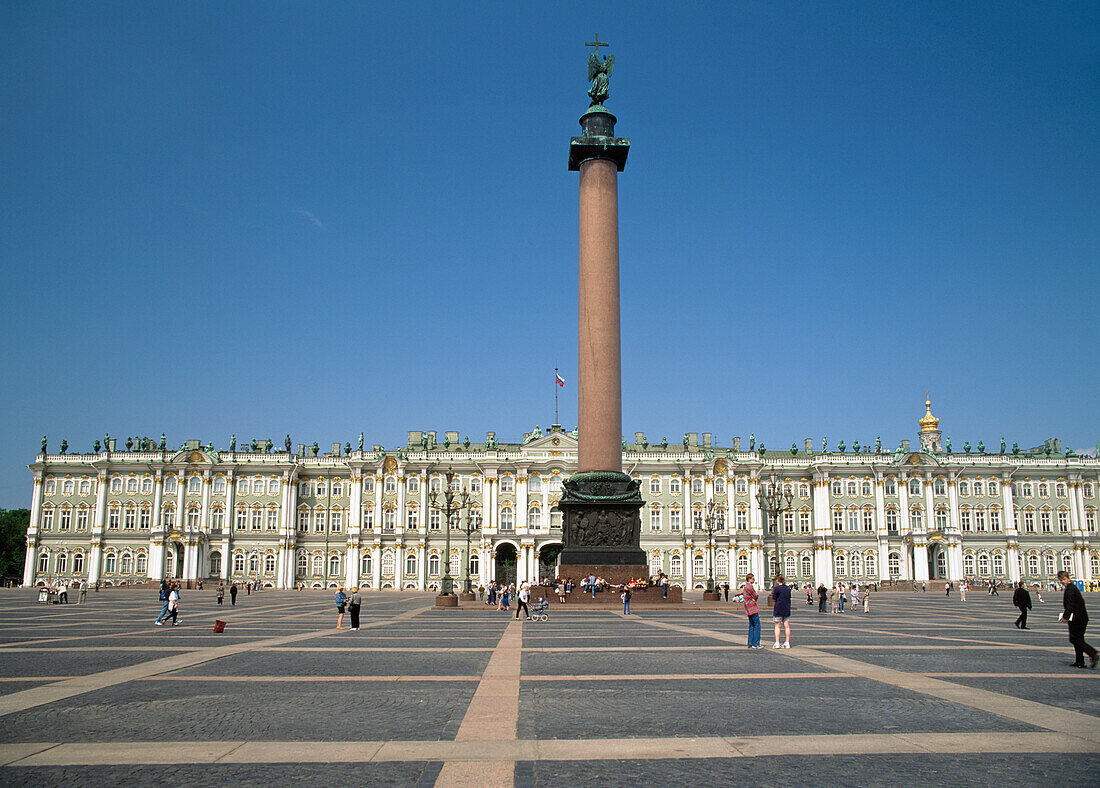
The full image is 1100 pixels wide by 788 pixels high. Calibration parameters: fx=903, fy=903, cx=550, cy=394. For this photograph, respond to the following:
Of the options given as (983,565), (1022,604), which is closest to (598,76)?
(1022,604)

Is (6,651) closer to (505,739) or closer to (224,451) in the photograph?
(505,739)

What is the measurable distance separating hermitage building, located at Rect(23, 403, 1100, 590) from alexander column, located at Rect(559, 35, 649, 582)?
4614cm

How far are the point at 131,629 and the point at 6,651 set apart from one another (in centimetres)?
917

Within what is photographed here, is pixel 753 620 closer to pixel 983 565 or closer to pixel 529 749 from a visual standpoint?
pixel 529 749

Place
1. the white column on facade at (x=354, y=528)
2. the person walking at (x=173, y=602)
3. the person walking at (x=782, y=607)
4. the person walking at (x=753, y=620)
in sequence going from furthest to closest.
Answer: the white column on facade at (x=354, y=528) < the person walking at (x=173, y=602) < the person walking at (x=753, y=620) < the person walking at (x=782, y=607)

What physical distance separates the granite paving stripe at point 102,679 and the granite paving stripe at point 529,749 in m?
3.19

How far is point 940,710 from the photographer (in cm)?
1093

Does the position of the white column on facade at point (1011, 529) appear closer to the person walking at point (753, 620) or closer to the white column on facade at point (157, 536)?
the person walking at point (753, 620)

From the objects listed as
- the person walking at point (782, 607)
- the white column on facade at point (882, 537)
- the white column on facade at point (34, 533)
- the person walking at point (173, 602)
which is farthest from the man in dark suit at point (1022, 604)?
the white column on facade at point (34, 533)

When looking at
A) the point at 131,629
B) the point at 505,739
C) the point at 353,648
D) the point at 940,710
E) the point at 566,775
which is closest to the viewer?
the point at 566,775

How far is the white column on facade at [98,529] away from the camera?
8962 cm

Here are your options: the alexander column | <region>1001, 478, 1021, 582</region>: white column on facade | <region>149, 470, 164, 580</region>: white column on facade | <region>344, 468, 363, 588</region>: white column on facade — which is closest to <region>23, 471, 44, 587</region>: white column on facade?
<region>149, 470, 164, 580</region>: white column on facade

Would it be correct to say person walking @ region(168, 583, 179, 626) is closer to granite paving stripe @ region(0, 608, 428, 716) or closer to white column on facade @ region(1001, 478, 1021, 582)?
granite paving stripe @ region(0, 608, 428, 716)

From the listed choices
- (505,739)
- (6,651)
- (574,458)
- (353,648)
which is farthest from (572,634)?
(574,458)
